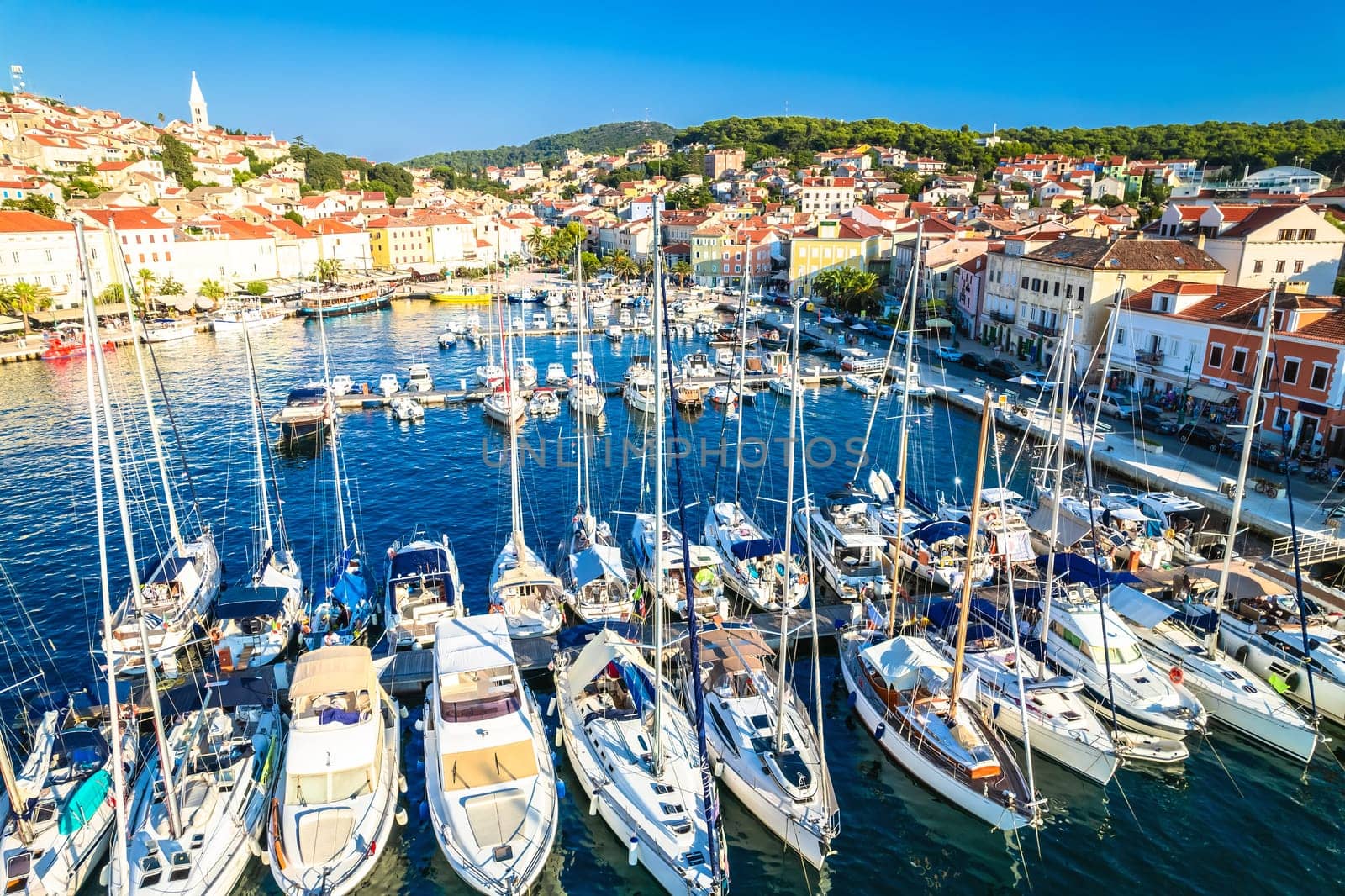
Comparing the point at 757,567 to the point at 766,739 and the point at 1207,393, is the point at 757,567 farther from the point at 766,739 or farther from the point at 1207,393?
the point at 1207,393

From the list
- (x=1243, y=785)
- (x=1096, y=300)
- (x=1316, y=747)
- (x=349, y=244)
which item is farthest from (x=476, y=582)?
(x=349, y=244)

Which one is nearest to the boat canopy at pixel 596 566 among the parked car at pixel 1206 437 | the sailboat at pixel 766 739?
the sailboat at pixel 766 739

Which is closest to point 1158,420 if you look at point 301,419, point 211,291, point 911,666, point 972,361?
point 972,361

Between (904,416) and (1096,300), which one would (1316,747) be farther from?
(1096,300)

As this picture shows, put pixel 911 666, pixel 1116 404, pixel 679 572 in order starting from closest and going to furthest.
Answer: pixel 911 666, pixel 679 572, pixel 1116 404

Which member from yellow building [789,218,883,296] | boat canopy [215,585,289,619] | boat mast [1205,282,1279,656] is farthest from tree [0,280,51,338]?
boat mast [1205,282,1279,656]

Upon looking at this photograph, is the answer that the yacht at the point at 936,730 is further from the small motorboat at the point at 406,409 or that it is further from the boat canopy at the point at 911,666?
the small motorboat at the point at 406,409

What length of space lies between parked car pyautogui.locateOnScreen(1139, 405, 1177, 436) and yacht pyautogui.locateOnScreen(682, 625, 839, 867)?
102 ft

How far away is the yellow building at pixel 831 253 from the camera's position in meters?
89.6

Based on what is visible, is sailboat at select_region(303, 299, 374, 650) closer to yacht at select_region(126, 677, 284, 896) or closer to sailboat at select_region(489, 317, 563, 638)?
yacht at select_region(126, 677, 284, 896)

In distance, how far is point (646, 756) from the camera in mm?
17234

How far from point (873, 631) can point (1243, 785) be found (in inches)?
354

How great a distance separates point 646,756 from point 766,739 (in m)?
2.69

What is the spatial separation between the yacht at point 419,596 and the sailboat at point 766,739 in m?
7.98
